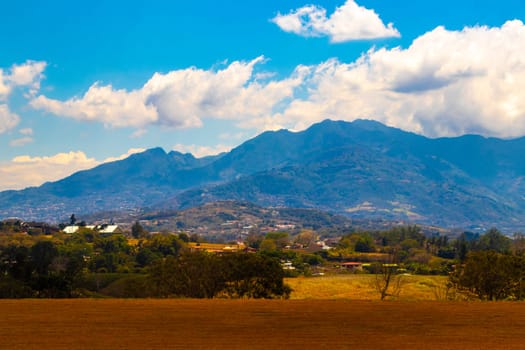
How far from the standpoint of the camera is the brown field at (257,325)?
32.7 m

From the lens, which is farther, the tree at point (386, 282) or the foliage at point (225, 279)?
the tree at point (386, 282)

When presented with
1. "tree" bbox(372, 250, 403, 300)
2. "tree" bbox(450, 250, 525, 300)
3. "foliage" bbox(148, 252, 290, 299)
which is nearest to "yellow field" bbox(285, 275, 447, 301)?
"tree" bbox(372, 250, 403, 300)

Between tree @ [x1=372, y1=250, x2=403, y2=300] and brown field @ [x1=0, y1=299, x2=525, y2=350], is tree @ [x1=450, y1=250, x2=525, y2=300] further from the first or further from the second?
brown field @ [x1=0, y1=299, x2=525, y2=350]

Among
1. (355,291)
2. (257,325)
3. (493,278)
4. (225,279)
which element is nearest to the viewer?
(257,325)

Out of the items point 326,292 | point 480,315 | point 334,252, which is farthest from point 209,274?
point 334,252

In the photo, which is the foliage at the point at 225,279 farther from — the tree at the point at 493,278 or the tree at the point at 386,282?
the tree at the point at 493,278

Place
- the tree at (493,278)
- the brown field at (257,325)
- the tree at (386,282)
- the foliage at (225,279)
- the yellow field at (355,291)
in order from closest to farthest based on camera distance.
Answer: the brown field at (257,325) < the tree at (493,278) < the foliage at (225,279) < the tree at (386,282) < the yellow field at (355,291)

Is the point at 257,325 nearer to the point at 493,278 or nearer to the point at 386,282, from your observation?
the point at 386,282

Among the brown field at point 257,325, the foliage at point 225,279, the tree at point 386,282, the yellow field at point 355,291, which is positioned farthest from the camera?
the yellow field at point 355,291

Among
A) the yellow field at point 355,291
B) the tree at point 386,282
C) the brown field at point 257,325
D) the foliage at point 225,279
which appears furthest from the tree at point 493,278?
the foliage at point 225,279

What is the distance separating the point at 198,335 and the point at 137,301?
18.9 metres

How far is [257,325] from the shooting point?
39031 millimetres

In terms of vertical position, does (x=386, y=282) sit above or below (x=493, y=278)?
below

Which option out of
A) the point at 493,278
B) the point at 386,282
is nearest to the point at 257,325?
the point at 386,282
